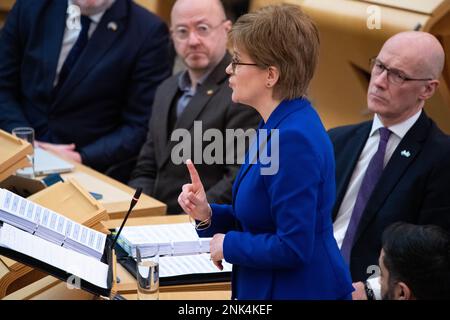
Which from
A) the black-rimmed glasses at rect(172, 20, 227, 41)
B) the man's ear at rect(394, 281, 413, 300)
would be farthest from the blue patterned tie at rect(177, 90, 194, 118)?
the man's ear at rect(394, 281, 413, 300)

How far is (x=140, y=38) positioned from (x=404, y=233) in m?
2.34

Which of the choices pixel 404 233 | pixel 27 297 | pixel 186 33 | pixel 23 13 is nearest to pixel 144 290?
pixel 27 297

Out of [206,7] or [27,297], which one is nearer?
[27,297]

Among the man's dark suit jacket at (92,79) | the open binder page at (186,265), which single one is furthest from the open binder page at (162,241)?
the man's dark suit jacket at (92,79)

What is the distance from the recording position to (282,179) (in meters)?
1.55

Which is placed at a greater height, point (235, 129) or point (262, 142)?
point (235, 129)

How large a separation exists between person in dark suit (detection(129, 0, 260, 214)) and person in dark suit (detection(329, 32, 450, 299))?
23.8 inches

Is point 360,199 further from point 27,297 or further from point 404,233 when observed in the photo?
point 27,297

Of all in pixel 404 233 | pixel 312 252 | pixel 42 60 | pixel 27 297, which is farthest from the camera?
pixel 42 60

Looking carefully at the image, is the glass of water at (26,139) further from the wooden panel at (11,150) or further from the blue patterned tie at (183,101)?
the blue patterned tie at (183,101)

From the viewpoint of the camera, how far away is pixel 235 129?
3012 mm

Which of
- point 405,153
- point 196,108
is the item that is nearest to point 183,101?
point 196,108

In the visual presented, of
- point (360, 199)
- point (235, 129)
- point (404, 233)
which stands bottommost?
point (404, 233)

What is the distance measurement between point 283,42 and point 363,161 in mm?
1090
